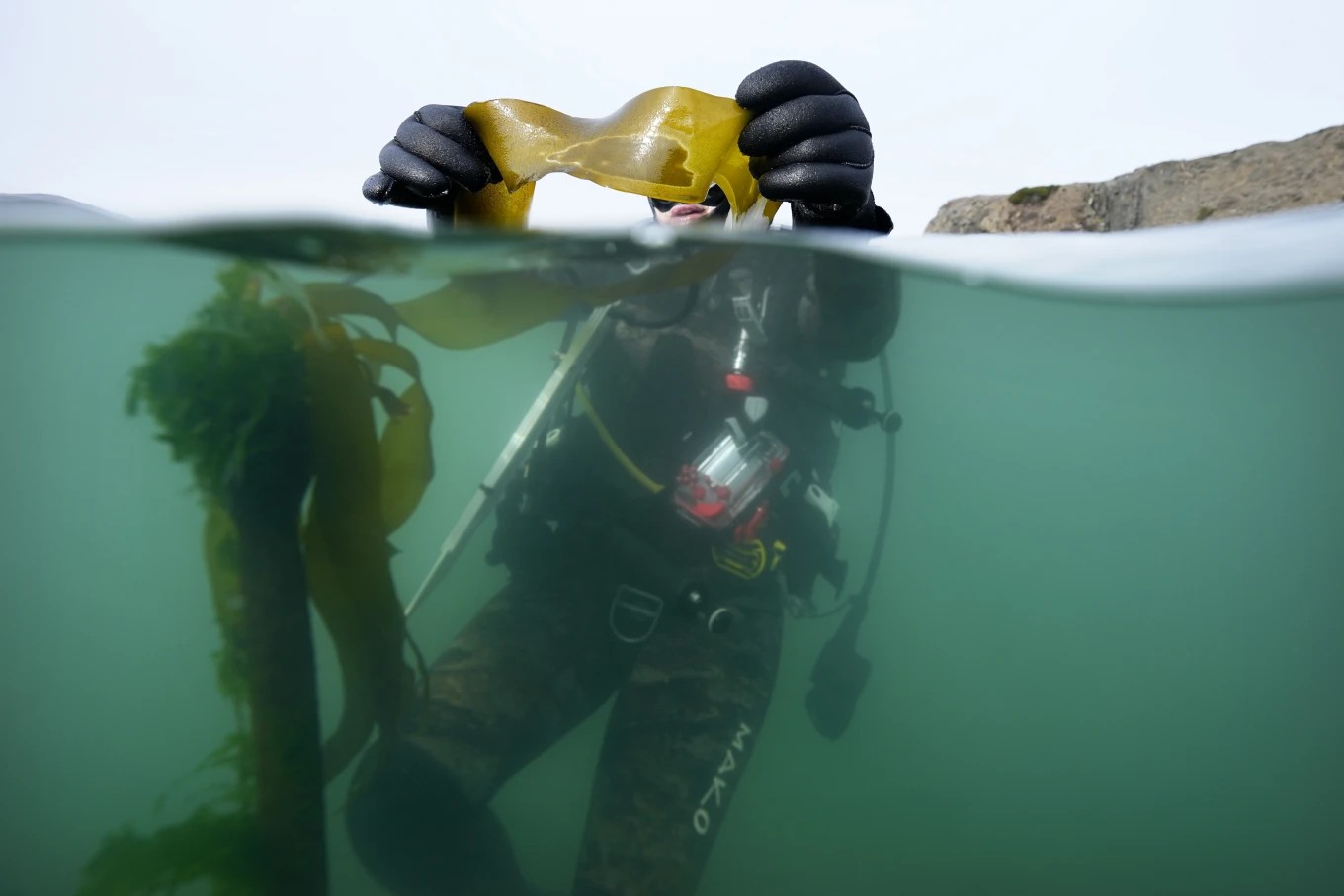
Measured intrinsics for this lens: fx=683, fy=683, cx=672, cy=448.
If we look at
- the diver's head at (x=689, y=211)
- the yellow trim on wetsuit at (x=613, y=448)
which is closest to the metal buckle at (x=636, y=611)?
the yellow trim on wetsuit at (x=613, y=448)

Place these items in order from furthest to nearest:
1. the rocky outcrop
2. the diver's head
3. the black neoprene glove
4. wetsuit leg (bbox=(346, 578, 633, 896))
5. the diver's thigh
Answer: the rocky outcrop, the diver's head, the black neoprene glove, the diver's thigh, wetsuit leg (bbox=(346, 578, 633, 896))

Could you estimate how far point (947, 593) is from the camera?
3346 millimetres

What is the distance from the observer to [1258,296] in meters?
4.42

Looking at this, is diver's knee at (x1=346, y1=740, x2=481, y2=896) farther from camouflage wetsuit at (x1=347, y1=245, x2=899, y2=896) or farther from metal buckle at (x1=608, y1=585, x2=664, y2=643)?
metal buckle at (x1=608, y1=585, x2=664, y2=643)

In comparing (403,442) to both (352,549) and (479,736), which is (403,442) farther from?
(479,736)

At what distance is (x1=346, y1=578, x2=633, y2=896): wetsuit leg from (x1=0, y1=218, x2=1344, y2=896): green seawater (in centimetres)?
12

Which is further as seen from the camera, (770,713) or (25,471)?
(770,713)

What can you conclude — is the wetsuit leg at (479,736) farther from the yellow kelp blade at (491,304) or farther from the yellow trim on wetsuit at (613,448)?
the yellow kelp blade at (491,304)

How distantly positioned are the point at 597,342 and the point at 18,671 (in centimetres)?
235

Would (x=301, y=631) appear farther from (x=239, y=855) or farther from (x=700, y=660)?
(x=700, y=660)

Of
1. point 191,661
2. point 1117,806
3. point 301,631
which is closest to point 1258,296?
point 1117,806

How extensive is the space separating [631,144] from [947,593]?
2.52m

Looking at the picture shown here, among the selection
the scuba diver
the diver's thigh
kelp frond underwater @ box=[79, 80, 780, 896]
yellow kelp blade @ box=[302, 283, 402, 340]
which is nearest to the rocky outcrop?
the scuba diver

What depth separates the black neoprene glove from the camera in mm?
2543
